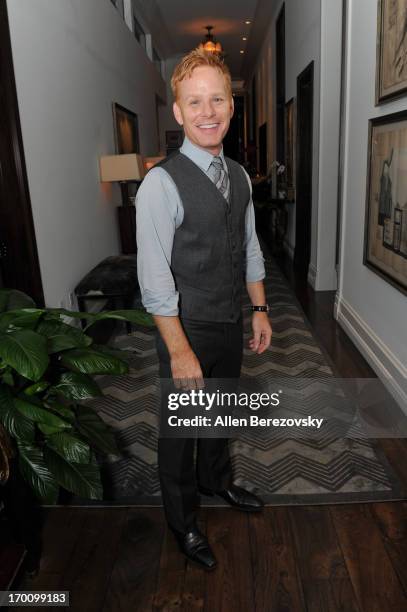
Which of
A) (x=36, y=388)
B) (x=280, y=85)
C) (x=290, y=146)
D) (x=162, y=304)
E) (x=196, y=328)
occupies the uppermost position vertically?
(x=280, y=85)

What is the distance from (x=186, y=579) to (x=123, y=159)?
3.98 meters

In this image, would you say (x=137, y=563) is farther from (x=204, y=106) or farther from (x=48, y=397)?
(x=204, y=106)

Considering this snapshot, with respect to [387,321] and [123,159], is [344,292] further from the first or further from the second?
[123,159]

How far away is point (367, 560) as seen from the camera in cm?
176

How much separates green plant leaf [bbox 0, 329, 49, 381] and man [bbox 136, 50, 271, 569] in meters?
0.35

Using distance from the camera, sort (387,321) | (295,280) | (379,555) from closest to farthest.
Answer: (379,555) → (387,321) → (295,280)

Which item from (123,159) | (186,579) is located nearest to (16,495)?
(186,579)

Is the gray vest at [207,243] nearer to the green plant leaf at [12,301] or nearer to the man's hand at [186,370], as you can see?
the man's hand at [186,370]

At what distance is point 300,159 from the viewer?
6.04 metres

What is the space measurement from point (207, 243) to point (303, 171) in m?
4.97

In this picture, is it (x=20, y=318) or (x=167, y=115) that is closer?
(x=20, y=318)

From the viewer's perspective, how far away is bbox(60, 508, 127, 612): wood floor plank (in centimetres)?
167

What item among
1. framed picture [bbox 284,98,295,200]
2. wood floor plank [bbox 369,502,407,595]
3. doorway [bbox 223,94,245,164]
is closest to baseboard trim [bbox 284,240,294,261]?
framed picture [bbox 284,98,295,200]

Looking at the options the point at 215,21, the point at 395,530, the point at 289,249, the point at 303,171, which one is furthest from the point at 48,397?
the point at 215,21
